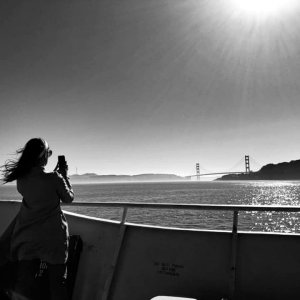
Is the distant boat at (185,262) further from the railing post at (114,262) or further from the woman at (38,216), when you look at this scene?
the woman at (38,216)

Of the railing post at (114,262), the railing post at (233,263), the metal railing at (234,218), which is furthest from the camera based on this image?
the railing post at (114,262)

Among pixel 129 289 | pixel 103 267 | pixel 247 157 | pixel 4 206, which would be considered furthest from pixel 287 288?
pixel 247 157

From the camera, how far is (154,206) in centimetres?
376

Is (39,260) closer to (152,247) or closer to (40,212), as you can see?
(40,212)

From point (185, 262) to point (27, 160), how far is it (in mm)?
1935

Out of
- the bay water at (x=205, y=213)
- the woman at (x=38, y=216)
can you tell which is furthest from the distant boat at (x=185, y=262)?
the woman at (x=38, y=216)

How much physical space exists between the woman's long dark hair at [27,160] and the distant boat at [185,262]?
1622 mm

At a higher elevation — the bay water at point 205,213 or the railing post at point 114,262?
the railing post at point 114,262

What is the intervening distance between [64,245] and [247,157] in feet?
582

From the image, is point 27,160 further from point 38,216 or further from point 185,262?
point 185,262

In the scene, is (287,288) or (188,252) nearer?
(287,288)

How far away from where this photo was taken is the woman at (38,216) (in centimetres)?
241

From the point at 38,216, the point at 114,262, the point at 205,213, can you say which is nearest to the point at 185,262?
the point at 114,262

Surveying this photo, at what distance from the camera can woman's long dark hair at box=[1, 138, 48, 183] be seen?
241cm
